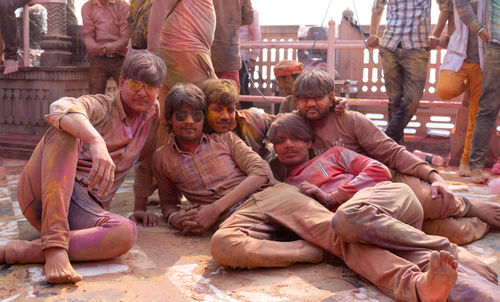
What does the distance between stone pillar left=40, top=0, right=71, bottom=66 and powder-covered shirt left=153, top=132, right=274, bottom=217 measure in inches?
185

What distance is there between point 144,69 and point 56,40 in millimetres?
5099

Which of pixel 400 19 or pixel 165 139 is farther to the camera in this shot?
pixel 400 19

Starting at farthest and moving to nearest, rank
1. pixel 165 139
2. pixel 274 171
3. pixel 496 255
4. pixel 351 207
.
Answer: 1. pixel 165 139
2. pixel 274 171
3. pixel 496 255
4. pixel 351 207

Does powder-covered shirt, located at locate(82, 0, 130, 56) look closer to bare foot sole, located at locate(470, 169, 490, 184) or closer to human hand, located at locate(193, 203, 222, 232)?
human hand, located at locate(193, 203, 222, 232)

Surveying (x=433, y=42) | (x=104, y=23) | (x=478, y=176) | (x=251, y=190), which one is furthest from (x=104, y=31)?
(x=478, y=176)

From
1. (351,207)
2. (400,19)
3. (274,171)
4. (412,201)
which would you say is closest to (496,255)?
(412,201)

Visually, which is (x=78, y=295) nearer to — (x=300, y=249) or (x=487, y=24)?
(x=300, y=249)

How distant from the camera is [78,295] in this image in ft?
7.54

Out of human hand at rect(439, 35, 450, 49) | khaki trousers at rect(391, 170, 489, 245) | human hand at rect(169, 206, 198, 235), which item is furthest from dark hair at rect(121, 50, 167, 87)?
human hand at rect(439, 35, 450, 49)

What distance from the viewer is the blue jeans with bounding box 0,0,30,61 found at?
270 inches

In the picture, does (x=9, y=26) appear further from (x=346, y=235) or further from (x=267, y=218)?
(x=346, y=235)

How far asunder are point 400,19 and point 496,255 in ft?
9.39

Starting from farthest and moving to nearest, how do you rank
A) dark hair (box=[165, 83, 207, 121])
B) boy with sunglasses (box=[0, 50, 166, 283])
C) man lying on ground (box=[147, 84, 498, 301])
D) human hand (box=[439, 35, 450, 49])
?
human hand (box=[439, 35, 450, 49]), dark hair (box=[165, 83, 207, 121]), boy with sunglasses (box=[0, 50, 166, 283]), man lying on ground (box=[147, 84, 498, 301])

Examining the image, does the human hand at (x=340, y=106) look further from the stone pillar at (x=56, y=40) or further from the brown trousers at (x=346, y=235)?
the stone pillar at (x=56, y=40)
